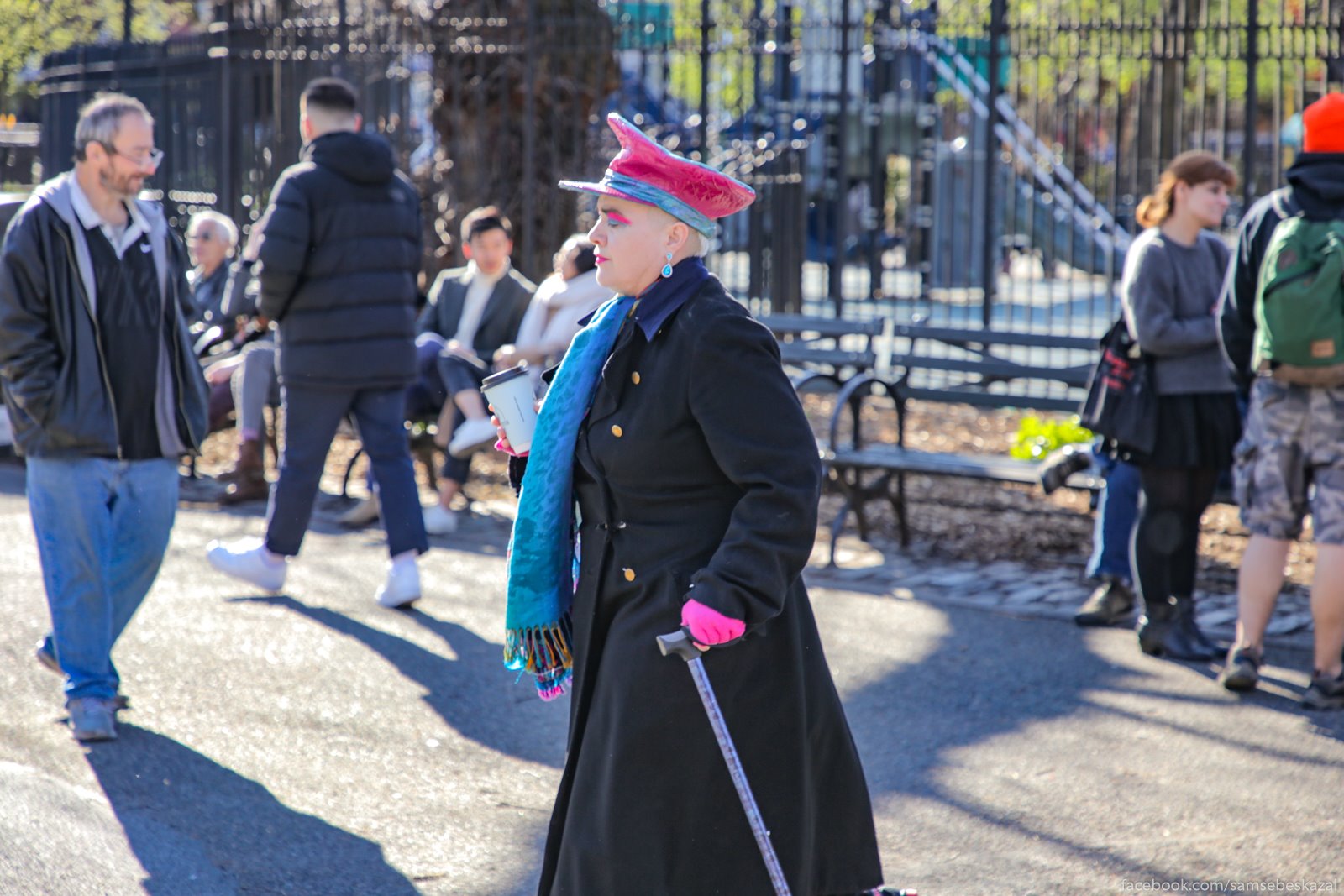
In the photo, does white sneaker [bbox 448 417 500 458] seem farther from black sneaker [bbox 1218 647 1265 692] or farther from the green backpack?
the green backpack

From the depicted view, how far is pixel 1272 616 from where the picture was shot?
6523mm

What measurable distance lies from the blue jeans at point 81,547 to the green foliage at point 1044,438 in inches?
169

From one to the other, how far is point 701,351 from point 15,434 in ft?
9.61

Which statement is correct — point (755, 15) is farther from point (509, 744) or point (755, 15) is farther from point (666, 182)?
point (666, 182)

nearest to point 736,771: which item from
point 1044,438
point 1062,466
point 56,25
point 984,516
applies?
point 1062,466

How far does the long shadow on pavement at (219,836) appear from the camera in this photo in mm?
3967

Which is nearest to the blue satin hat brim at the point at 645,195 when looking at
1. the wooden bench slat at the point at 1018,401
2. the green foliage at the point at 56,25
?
the wooden bench slat at the point at 1018,401

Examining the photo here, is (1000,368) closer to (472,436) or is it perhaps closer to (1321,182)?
(472,436)

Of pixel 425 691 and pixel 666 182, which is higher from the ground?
pixel 666 182

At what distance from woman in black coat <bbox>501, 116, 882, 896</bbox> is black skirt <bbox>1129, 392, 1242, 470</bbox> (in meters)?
3.08

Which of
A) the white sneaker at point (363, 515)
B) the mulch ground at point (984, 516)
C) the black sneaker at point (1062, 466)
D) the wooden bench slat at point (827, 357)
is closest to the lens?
the black sneaker at point (1062, 466)

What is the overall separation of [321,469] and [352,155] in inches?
51.2

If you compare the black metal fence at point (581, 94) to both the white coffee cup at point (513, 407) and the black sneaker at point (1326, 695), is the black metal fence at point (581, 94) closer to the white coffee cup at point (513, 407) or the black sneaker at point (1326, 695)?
the black sneaker at point (1326, 695)

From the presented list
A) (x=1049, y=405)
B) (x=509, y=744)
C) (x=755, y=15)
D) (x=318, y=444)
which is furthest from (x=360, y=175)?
(x=755, y=15)
